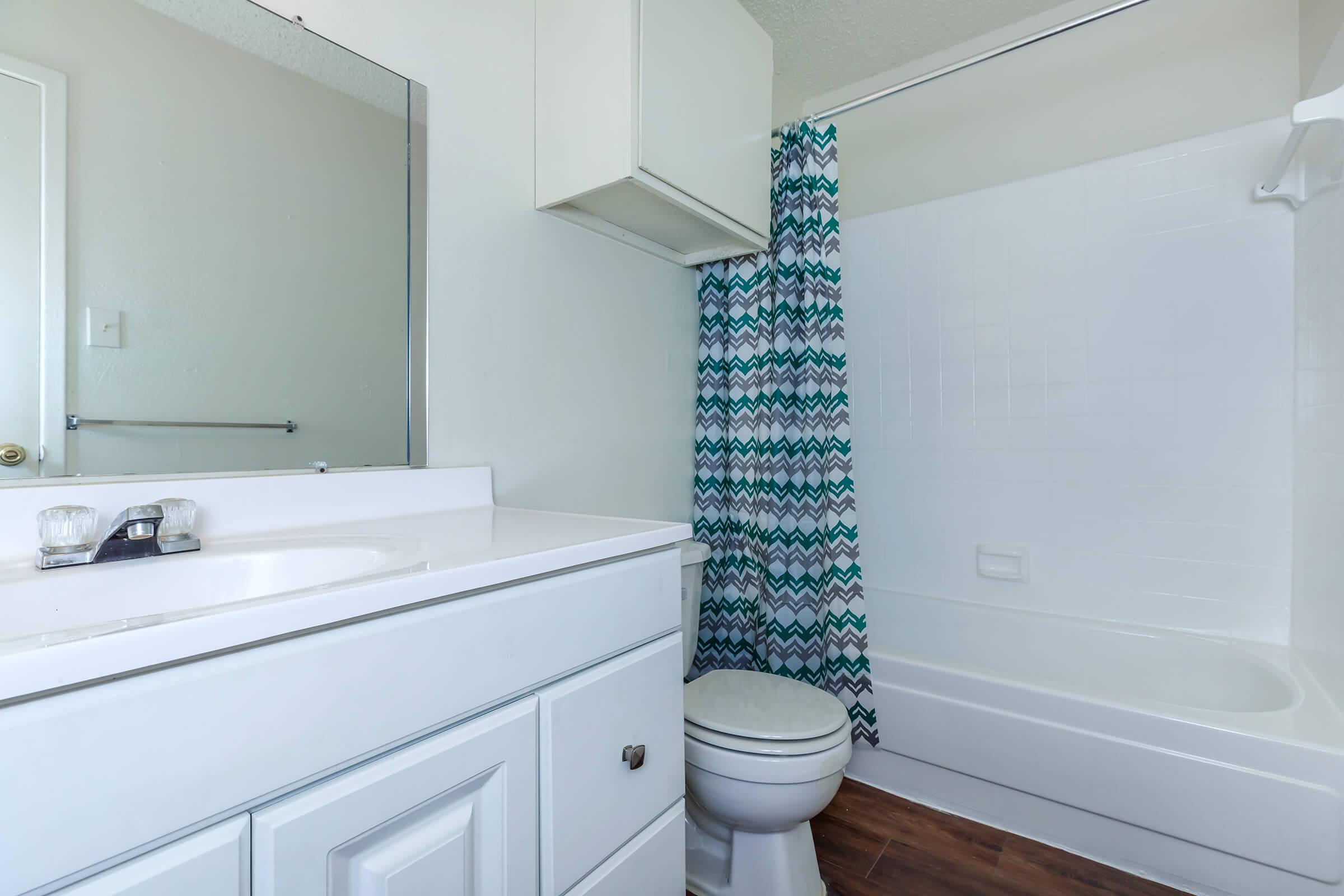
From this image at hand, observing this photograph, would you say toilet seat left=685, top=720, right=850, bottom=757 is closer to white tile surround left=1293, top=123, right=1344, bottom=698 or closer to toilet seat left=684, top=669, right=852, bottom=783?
toilet seat left=684, top=669, right=852, bottom=783

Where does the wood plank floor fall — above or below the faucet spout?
below

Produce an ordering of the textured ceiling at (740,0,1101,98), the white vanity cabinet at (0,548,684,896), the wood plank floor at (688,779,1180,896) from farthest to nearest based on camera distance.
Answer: the textured ceiling at (740,0,1101,98) < the wood plank floor at (688,779,1180,896) < the white vanity cabinet at (0,548,684,896)

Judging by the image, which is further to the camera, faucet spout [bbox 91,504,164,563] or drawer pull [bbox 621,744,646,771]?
drawer pull [bbox 621,744,646,771]

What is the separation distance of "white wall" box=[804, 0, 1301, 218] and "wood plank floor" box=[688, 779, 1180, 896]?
209cm

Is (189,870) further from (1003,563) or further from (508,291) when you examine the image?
(1003,563)

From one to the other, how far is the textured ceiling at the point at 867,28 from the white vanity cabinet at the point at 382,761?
197 cm

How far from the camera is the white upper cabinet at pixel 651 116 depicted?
1.28m

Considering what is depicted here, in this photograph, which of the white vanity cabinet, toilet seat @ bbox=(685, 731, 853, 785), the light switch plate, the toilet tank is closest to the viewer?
the white vanity cabinet

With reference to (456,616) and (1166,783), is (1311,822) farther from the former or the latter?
(456,616)

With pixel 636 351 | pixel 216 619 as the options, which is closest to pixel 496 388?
pixel 636 351

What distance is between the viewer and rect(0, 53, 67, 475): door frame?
0.80 meters

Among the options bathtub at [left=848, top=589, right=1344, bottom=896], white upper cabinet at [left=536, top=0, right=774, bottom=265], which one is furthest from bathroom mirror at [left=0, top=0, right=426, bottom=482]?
bathtub at [left=848, top=589, right=1344, bottom=896]

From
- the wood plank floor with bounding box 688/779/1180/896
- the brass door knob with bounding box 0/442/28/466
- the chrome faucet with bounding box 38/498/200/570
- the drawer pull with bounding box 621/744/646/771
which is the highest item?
the brass door knob with bounding box 0/442/28/466

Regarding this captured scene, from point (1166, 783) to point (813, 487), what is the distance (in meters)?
1.04
